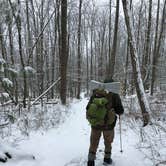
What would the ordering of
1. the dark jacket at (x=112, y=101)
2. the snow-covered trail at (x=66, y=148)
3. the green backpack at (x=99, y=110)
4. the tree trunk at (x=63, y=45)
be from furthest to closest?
the tree trunk at (x=63, y=45) < the snow-covered trail at (x=66, y=148) < the dark jacket at (x=112, y=101) < the green backpack at (x=99, y=110)

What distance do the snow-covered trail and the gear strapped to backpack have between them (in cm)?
107

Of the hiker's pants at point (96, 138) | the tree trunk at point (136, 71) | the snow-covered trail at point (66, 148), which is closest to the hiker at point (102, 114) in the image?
the hiker's pants at point (96, 138)

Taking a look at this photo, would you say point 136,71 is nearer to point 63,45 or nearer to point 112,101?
point 112,101

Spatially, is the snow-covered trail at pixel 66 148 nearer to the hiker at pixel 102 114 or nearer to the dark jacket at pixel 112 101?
the hiker at pixel 102 114

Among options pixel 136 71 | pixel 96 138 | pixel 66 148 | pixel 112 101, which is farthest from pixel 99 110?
pixel 136 71

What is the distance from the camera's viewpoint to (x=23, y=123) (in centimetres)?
815

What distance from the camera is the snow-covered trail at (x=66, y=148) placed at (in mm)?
5043

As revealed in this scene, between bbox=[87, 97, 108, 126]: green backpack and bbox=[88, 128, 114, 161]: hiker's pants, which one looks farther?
bbox=[88, 128, 114, 161]: hiker's pants

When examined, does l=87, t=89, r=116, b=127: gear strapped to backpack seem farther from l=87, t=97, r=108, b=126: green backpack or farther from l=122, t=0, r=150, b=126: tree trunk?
l=122, t=0, r=150, b=126: tree trunk

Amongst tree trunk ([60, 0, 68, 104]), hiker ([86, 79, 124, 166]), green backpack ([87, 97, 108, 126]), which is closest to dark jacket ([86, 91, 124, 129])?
hiker ([86, 79, 124, 166])

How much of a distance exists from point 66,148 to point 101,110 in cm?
216

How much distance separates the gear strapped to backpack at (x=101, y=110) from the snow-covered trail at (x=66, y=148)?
3.50 ft

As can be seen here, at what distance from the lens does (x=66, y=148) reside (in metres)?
6.10

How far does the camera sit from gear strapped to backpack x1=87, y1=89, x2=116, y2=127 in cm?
445
